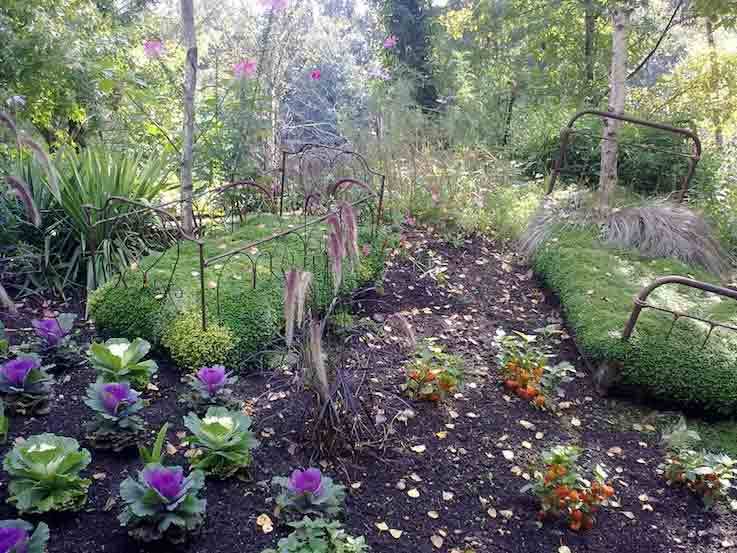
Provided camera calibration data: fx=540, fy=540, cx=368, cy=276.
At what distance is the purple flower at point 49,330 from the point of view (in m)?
2.45

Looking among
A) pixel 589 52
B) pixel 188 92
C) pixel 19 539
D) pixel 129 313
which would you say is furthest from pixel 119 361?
pixel 589 52

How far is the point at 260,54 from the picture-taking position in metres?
4.81

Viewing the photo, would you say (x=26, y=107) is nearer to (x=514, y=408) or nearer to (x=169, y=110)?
(x=169, y=110)

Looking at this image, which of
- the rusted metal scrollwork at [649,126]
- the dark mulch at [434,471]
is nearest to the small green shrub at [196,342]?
the dark mulch at [434,471]

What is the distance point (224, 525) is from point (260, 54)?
412 cm

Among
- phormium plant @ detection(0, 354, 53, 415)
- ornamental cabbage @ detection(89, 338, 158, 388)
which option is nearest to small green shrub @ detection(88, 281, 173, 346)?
ornamental cabbage @ detection(89, 338, 158, 388)

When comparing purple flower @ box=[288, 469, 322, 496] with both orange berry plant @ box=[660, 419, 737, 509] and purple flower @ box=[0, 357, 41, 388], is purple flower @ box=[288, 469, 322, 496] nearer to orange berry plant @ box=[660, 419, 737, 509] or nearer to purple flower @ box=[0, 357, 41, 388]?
purple flower @ box=[0, 357, 41, 388]

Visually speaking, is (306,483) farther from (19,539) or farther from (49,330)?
(49,330)

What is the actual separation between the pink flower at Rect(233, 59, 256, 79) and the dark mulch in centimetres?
257

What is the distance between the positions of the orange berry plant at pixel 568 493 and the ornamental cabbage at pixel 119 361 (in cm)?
168

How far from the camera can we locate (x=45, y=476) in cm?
169

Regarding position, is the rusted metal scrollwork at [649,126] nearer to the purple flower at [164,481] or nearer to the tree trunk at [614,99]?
the tree trunk at [614,99]

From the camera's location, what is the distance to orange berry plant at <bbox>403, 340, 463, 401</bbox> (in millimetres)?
2711

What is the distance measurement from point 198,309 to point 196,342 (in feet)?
0.80
